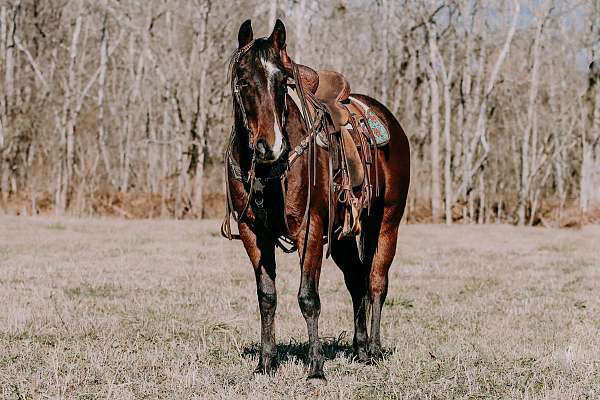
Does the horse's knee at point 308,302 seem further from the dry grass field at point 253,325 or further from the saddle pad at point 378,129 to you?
the saddle pad at point 378,129

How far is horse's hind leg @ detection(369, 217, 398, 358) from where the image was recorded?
665 centimetres

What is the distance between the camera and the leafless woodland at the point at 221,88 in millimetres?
27750

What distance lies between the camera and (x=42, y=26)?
31047 millimetres

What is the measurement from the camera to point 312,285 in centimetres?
563

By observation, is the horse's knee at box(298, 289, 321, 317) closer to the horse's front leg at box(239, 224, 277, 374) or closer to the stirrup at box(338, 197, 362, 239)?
the horse's front leg at box(239, 224, 277, 374)

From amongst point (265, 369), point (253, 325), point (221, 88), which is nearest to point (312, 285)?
point (265, 369)

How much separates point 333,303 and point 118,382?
4913 millimetres

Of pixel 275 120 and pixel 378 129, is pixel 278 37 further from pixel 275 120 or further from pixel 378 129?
pixel 378 129

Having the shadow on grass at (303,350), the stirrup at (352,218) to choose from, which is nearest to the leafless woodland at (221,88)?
the shadow on grass at (303,350)

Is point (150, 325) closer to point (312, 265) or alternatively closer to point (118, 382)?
point (118, 382)

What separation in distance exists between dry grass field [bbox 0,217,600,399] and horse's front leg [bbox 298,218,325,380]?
0.56 ft

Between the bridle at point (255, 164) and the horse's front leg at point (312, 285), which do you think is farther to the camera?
the horse's front leg at point (312, 285)

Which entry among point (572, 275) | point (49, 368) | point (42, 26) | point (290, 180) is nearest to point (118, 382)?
point (49, 368)

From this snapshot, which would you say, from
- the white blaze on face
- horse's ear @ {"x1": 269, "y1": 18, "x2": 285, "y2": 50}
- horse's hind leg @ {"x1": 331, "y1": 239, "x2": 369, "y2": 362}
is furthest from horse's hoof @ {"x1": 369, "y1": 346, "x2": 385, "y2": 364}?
horse's ear @ {"x1": 269, "y1": 18, "x2": 285, "y2": 50}
